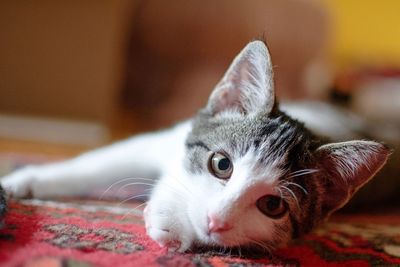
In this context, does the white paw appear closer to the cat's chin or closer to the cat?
the cat

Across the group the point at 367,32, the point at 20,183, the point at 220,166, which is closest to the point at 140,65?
the point at 20,183

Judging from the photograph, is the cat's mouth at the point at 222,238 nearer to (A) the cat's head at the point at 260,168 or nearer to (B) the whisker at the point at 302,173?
(A) the cat's head at the point at 260,168

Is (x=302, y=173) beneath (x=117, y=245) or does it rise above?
above

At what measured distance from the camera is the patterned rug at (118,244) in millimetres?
852

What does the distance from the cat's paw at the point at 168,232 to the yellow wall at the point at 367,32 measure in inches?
153

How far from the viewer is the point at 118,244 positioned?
3.20 ft

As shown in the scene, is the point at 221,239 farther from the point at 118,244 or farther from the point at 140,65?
the point at 140,65

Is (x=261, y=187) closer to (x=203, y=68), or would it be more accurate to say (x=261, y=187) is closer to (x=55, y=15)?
(x=55, y=15)

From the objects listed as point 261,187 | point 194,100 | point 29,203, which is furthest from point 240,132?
point 194,100

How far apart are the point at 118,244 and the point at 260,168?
347mm

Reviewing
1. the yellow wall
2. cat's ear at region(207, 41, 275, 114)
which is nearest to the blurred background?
the yellow wall

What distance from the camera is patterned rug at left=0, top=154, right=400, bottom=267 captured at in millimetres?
852

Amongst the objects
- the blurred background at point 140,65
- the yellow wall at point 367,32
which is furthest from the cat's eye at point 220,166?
the yellow wall at point 367,32

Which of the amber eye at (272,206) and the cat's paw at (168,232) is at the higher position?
the amber eye at (272,206)
